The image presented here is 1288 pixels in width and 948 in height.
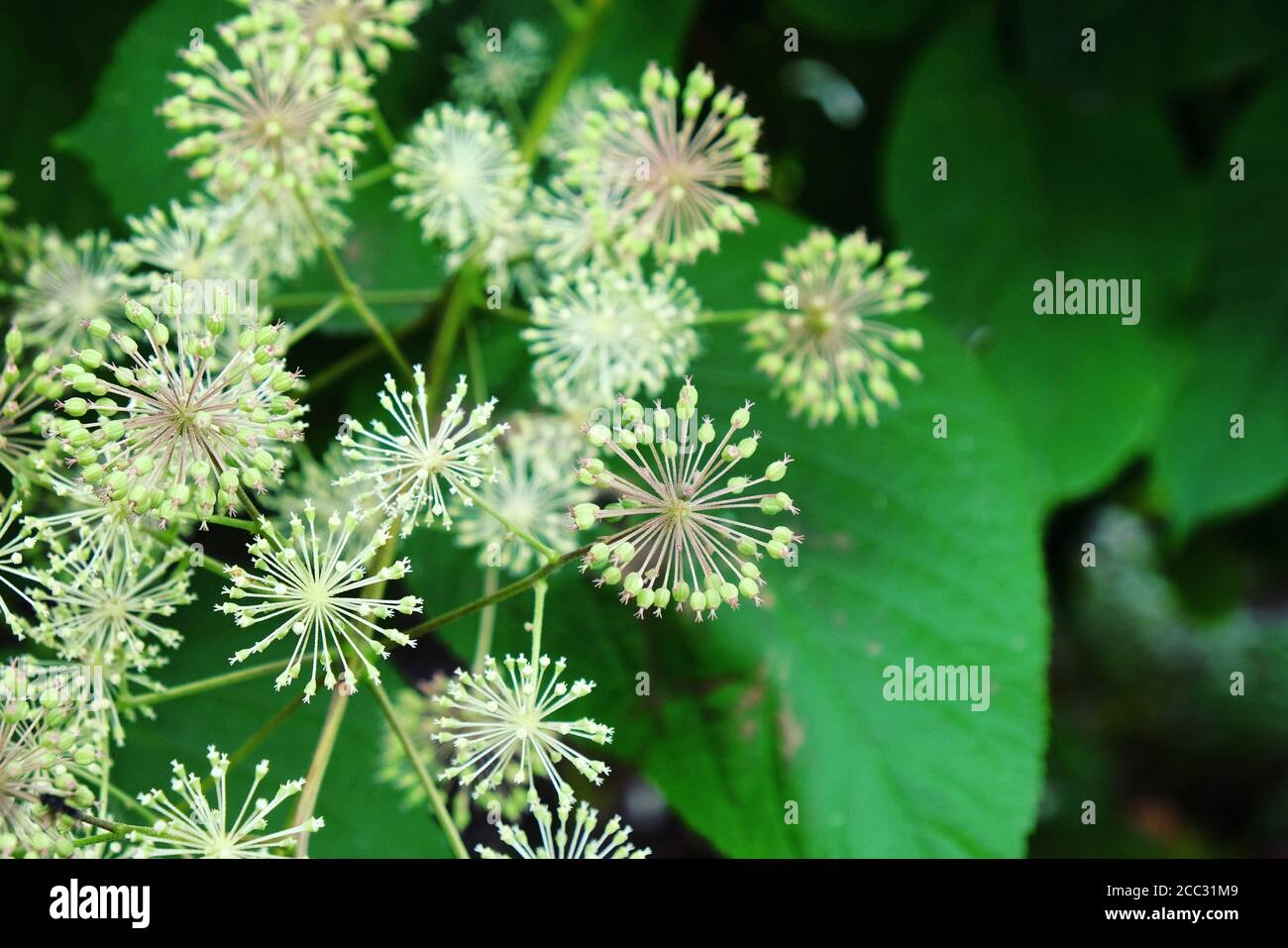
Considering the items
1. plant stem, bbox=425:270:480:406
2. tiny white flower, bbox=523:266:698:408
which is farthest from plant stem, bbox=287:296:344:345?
tiny white flower, bbox=523:266:698:408

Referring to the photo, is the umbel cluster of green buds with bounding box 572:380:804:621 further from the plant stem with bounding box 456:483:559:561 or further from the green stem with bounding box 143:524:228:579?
the green stem with bounding box 143:524:228:579

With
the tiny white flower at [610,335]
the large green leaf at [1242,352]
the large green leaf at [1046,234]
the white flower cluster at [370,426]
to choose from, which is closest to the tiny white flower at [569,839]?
the white flower cluster at [370,426]

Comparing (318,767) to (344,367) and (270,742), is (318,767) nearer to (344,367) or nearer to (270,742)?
(270,742)

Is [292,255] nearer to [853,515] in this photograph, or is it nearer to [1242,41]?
[853,515]

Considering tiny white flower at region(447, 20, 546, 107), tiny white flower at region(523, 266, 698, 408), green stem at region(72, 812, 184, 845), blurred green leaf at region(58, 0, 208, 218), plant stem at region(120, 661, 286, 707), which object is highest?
tiny white flower at region(447, 20, 546, 107)

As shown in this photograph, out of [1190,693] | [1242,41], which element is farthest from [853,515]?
[1190,693]

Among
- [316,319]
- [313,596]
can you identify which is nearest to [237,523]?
[313,596]

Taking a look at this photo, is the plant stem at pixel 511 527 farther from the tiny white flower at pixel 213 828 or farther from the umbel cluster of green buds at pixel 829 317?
the umbel cluster of green buds at pixel 829 317
